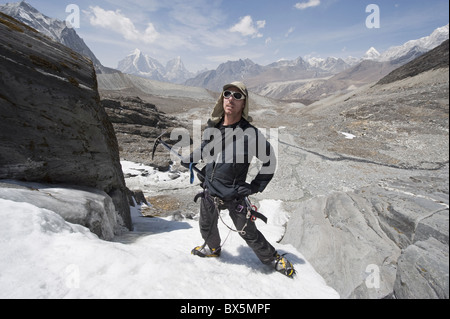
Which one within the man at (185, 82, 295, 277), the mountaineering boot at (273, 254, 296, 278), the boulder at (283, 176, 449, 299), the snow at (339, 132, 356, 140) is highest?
the snow at (339, 132, 356, 140)

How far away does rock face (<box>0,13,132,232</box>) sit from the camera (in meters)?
3.90

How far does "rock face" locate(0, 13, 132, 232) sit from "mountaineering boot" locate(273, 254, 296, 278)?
4.20 metres

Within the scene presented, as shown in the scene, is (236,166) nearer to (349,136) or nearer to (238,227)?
(238,227)

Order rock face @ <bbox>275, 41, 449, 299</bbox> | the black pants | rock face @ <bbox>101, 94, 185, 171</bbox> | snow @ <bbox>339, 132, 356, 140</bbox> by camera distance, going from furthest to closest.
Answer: snow @ <bbox>339, 132, 356, 140</bbox>, rock face @ <bbox>101, 94, 185, 171</bbox>, the black pants, rock face @ <bbox>275, 41, 449, 299</bbox>

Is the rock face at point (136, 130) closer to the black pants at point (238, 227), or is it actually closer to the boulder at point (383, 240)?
the black pants at point (238, 227)

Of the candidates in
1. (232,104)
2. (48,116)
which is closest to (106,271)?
(232,104)

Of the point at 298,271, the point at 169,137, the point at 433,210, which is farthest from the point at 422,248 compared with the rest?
the point at 169,137

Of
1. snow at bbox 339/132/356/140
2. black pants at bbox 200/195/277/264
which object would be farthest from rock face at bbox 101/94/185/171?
snow at bbox 339/132/356/140

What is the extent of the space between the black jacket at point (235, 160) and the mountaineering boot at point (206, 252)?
4.29 feet

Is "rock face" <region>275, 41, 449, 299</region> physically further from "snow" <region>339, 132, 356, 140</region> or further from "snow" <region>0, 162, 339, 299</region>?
"snow" <region>339, 132, 356, 140</region>

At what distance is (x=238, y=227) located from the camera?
3441 millimetres

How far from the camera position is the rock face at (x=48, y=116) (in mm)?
3896

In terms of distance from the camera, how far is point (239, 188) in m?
3.38

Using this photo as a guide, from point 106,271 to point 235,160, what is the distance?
228cm
